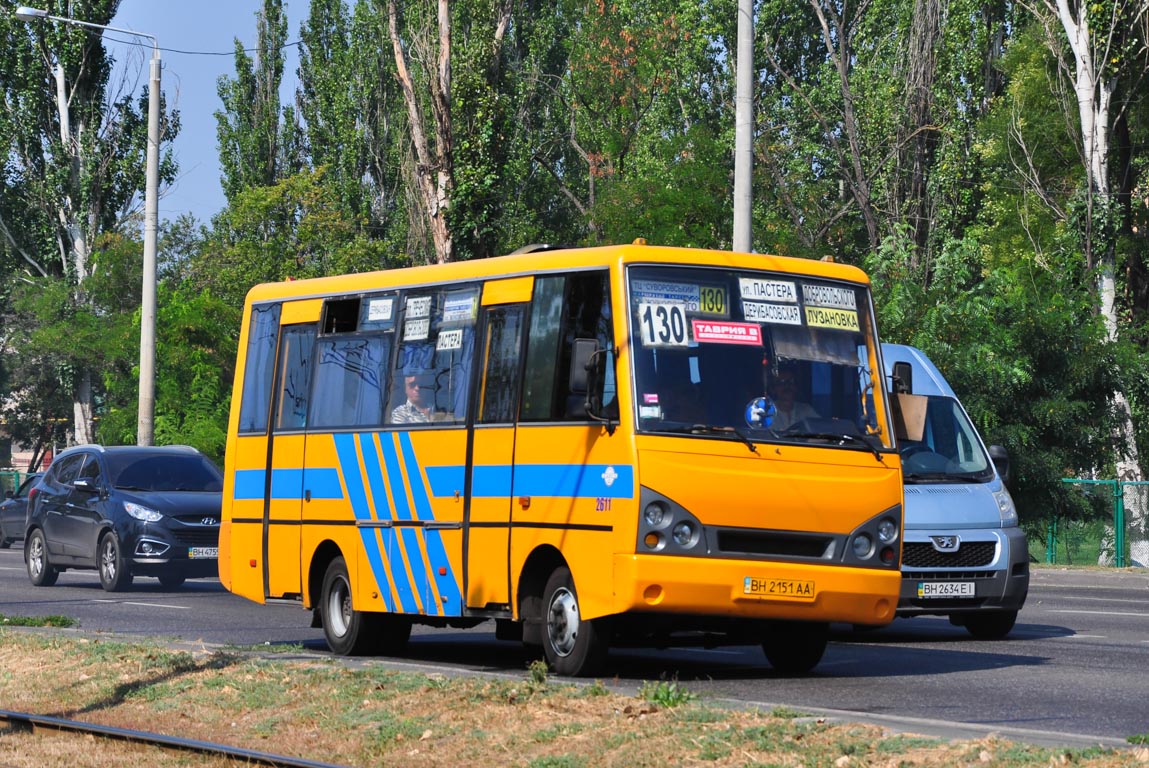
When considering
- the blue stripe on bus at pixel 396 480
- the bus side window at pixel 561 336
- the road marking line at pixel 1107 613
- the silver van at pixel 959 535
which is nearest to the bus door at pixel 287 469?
the blue stripe on bus at pixel 396 480

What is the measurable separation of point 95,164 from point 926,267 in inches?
1234

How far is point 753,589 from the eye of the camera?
11812 millimetres

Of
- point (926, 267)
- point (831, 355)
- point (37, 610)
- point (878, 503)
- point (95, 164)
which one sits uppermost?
point (95, 164)

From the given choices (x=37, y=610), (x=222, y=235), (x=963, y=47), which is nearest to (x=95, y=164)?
(x=222, y=235)

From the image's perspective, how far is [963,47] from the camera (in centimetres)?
4769

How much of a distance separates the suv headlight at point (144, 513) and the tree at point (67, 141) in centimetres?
3770

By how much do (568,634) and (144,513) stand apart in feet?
43.6

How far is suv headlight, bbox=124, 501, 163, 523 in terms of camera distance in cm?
2436

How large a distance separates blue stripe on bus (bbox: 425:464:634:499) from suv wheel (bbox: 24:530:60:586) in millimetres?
13769

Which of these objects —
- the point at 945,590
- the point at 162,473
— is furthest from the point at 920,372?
the point at 162,473

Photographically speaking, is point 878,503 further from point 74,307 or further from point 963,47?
point 74,307

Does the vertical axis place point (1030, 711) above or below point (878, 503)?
below

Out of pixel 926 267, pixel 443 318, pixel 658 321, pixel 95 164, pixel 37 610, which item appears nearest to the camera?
pixel 658 321

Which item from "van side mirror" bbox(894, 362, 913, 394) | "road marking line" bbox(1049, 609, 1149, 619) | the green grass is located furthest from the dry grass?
"road marking line" bbox(1049, 609, 1149, 619)
